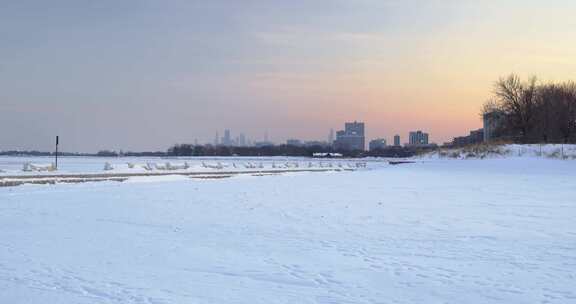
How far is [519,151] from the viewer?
44.9 metres

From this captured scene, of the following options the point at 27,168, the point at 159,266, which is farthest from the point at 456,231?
the point at 27,168

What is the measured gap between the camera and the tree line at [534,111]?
66875 mm

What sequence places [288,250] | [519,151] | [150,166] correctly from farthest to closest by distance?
[519,151]
[150,166]
[288,250]

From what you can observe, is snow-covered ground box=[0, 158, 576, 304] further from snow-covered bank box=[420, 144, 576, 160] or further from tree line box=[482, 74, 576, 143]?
tree line box=[482, 74, 576, 143]

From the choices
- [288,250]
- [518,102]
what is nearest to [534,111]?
[518,102]

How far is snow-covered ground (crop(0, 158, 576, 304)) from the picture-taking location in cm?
683

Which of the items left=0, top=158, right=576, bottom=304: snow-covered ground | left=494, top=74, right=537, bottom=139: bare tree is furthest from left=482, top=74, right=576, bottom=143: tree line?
left=0, top=158, right=576, bottom=304: snow-covered ground

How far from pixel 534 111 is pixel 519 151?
93.3 feet

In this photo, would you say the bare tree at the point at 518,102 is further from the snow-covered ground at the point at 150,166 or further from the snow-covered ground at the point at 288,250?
the snow-covered ground at the point at 288,250

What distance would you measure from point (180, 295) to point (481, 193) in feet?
52.4

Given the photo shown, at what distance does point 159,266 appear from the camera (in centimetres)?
822

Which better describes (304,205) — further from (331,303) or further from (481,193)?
(331,303)

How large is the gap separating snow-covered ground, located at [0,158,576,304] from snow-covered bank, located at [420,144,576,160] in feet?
89.9

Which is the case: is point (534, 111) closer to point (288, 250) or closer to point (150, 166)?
point (150, 166)
